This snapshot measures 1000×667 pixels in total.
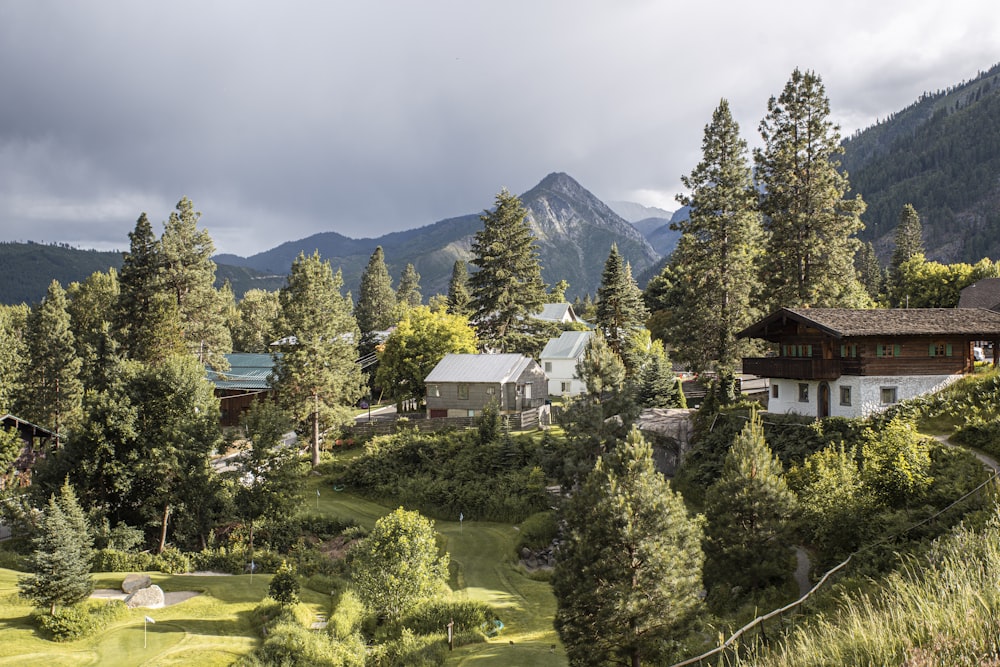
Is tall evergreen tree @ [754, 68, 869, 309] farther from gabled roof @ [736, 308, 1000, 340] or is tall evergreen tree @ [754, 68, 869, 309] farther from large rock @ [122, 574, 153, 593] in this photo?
large rock @ [122, 574, 153, 593]

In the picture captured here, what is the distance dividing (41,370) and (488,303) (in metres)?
41.5

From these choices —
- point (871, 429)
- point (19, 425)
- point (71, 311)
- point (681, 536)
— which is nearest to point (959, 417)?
point (871, 429)

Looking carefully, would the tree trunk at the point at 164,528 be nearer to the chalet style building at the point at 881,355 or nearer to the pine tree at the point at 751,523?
the pine tree at the point at 751,523

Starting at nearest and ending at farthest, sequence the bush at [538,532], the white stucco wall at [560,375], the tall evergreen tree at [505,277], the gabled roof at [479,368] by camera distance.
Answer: the bush at [538,532] → the gabled roof at [479,368] → the tall evergreen tree at [505,277] → the white stucco wall at [560,375]

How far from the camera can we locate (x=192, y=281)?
157 ft

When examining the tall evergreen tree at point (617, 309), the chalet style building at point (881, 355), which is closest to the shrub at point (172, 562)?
the chalet style building at point (881, 355)

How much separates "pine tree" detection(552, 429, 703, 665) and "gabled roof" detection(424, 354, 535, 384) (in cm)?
3451

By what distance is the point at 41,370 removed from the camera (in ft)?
176

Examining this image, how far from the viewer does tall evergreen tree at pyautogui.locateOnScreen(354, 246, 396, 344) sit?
100438 millimetres

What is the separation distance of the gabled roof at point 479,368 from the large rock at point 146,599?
30364 mm

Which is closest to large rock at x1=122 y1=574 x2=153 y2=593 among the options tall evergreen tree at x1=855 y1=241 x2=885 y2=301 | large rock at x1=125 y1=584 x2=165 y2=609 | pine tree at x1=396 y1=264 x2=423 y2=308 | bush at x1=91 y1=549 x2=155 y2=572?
large rock at x1=125 y1=584 x2=165 y2=609

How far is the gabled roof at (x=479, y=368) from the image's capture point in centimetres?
4972

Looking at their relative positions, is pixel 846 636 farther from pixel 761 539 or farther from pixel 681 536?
pixel 761 539

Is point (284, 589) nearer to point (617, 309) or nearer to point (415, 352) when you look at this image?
point (415, 352)
